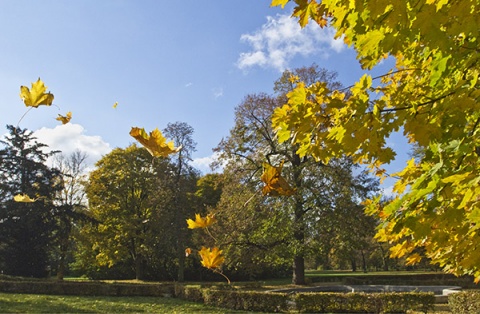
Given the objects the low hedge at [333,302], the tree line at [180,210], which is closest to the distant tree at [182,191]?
the tree line at [180,210]

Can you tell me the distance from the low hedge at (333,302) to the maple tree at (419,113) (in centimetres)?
1153

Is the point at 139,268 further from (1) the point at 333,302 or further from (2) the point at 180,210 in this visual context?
(1) the point at 333,302

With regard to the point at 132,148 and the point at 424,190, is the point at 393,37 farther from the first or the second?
the point at 132,148

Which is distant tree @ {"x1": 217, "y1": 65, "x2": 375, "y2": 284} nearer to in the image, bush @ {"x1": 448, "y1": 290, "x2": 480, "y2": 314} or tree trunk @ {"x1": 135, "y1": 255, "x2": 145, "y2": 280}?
bush @ {"x1": 448, "y1": 290, "x2": 480, "y2": 314}

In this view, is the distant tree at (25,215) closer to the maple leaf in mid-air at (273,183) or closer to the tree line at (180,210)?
the tree line at (180,210)

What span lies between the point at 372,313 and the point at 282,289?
6.97 m

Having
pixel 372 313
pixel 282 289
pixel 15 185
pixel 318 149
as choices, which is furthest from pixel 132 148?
pixel 318 149

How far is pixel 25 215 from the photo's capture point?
94.1ft

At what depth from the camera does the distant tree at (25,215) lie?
93.5 ft

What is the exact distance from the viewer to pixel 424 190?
6.22ft

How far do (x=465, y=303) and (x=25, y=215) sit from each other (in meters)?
28.3

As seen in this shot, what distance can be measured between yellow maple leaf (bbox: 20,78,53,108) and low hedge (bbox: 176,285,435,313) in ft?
39.2

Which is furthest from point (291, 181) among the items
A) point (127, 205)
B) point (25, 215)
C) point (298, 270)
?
point (25, 215)

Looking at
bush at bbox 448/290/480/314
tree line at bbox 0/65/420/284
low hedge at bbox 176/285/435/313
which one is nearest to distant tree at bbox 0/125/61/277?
tree line at bbox 0/65/420/284
